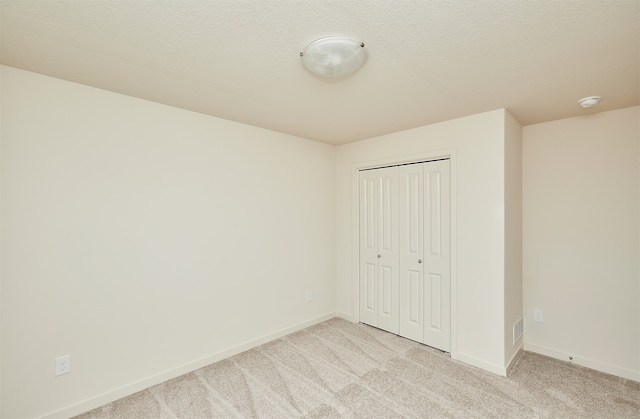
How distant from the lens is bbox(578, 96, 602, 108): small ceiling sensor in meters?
2.28

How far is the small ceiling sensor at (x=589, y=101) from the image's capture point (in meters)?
2.28

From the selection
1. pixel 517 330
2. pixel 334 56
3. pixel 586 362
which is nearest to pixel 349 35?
pixel 334 56

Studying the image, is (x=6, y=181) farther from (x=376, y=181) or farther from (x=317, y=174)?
(x=376, y=181)

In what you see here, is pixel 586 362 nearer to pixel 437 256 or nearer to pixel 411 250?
pixel 437 256

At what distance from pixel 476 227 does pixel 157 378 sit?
3.11 metres

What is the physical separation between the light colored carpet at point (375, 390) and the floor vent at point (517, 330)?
19cm

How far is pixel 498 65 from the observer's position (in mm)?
1815

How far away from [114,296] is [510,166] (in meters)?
3.56

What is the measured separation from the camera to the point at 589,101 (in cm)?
230

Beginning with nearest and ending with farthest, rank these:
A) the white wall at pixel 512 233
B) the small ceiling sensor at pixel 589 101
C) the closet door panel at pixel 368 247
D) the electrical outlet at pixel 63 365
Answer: the electrical outlet at pixel 63 365 → the small ceiling sensor at pixel 589 101 → the white wall at pixel 512 233 → the closet door panel at pixel 368 247

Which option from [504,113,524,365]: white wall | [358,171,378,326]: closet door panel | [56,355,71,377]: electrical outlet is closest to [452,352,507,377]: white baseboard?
[504,113,524,365]: white wall

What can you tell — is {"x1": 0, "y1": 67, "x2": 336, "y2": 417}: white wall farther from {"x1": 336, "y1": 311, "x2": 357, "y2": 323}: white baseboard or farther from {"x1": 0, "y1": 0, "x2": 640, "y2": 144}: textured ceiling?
{"x1": 336, "y1": 311, "x2": 357, "y2": 323}: white baseboard

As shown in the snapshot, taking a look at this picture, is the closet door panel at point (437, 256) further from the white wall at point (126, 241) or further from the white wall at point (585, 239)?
the white wall at point (126, 241)

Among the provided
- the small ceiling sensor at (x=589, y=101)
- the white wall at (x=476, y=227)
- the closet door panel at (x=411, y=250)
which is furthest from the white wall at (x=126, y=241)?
the small ceiling sensor at (x=589, y=101)
